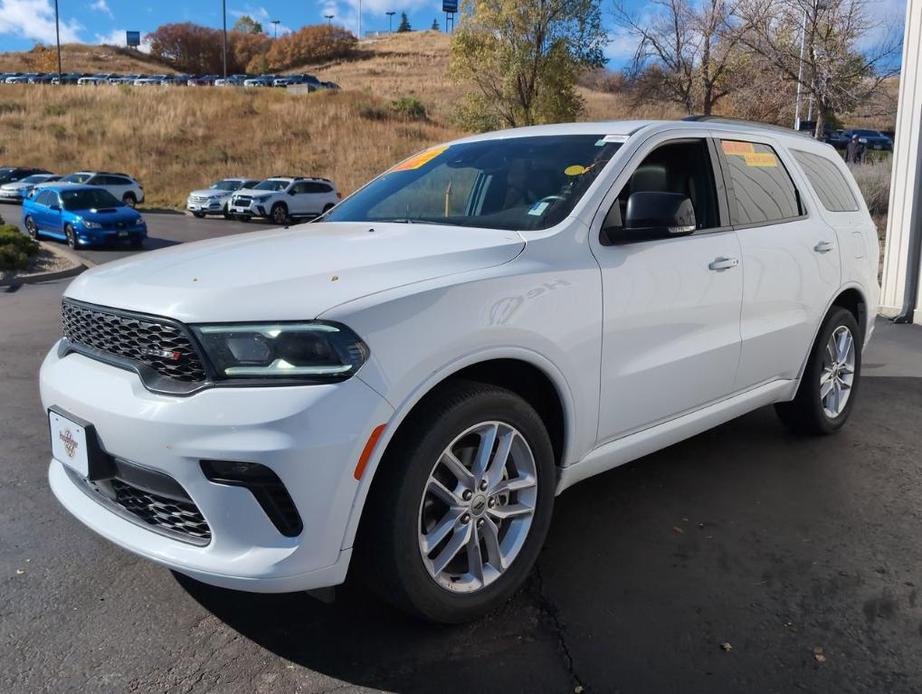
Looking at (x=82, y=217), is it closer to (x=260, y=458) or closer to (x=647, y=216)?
(x=647, y=216)

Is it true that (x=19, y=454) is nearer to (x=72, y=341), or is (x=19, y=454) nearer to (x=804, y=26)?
(x=72, y=341)

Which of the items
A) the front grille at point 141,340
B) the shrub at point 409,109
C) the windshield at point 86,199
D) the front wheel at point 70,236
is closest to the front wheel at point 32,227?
the windshield at point 86,199

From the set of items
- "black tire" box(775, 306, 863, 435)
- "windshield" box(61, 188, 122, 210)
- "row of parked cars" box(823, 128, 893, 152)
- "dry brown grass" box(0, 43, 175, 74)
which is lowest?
"black tire" box(775, 306, 863, 435)

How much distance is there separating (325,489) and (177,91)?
2188 inches

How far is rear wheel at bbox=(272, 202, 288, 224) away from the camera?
27562 mm

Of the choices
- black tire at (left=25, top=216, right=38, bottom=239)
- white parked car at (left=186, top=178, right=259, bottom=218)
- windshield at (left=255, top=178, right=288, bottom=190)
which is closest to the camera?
black tire at (left=25, top=216, right=38, bottom=239)

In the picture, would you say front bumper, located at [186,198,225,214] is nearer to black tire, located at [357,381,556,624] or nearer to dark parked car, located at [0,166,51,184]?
dark parked car, located at [0,166,51,184]

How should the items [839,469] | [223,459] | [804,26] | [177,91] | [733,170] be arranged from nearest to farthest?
[223,459]
[733,170]
[839,469]
[804,26]
[177,91]

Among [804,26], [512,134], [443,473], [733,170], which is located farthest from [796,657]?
[804,26]

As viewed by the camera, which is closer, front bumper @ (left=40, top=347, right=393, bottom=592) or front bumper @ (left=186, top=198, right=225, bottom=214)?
front bumper @ (left=40, top=347, right=393, bottom=592)

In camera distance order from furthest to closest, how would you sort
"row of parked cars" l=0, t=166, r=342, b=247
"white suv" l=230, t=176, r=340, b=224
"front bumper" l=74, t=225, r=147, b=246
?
"white suv" l=230, t=176, r=340, b=224, "row of parked cars" l=0, t=166, r=342, b=247, "front bumper" l=74, t=225, r=147, b=246

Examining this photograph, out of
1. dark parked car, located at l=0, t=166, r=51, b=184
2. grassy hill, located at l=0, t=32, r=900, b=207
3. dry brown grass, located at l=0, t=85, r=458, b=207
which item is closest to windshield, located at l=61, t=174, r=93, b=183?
grassy hill, located at l=0, t=32, r=900, b=207

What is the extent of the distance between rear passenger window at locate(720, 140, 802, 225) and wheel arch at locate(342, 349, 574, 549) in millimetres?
1553

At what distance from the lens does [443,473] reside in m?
2.75
